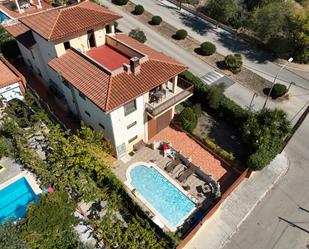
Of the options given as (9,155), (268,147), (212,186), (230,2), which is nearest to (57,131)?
(9,155)

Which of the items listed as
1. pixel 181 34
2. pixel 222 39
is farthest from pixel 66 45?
pixel 222 39

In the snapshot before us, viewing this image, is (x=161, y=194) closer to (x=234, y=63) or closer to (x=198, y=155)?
(x=198, y=155)

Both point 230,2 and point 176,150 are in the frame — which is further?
point 230,2

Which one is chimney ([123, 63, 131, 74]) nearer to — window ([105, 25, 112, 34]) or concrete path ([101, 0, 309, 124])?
window ([105, 25, 112, 34])

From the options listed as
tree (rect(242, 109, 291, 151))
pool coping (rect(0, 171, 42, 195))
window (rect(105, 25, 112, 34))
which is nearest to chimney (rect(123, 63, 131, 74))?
window (rect(105, 25, 112, 34))

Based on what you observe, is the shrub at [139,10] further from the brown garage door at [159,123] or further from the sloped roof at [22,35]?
the brown garage door at [159,123]

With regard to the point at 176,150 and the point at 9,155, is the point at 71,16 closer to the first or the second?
the point at 9,155
